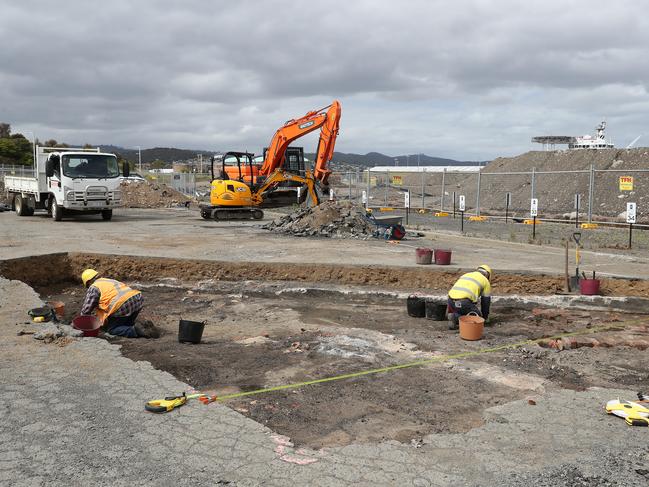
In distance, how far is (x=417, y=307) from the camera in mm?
9766

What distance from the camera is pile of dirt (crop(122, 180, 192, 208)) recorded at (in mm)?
33656

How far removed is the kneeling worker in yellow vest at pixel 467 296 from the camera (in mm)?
8617

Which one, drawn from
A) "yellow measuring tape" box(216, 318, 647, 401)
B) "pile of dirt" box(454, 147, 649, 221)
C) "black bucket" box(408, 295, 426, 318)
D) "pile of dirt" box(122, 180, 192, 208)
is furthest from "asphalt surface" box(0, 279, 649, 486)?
"pile of dirt" box(122, 180, 192, 208)

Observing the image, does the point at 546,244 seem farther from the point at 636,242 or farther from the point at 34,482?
the point at 34,482

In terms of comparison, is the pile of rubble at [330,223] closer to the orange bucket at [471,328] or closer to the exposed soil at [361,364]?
the exposed soil at [361,364]

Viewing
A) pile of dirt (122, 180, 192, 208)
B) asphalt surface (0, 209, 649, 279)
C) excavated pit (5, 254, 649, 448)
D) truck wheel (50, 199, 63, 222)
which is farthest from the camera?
pile of dirt (122, 180, 192, 208)

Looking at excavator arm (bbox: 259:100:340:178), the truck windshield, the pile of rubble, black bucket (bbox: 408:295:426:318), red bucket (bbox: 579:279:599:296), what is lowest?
black bucket (bbox: 408:295:426:318)

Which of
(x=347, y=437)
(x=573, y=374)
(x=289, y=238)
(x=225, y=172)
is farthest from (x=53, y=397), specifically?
(x=225, y=172)

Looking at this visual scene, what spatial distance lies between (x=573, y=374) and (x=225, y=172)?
19.4 m

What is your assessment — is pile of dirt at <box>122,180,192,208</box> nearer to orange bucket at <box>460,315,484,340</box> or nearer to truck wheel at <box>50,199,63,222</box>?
truck wheel at <box>50,199,63,222</box>


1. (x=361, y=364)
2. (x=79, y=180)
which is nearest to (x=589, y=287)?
(x=361, y=364)

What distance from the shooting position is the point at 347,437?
15.8ft

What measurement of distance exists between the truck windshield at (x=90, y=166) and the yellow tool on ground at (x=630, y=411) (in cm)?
1927

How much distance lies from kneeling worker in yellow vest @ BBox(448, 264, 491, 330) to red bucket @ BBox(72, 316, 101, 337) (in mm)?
4960
